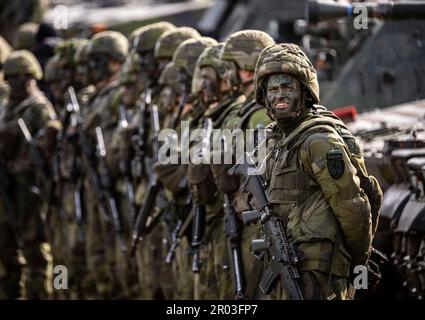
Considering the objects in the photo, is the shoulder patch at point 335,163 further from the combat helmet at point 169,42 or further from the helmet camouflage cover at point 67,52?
the helmet camouflage cover at point 67,52

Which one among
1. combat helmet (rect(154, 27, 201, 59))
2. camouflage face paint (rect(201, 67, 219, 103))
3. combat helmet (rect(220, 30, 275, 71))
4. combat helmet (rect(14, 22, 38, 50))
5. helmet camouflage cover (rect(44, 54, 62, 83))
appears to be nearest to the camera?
combat helmet (rect(220, 30, 275, 71))

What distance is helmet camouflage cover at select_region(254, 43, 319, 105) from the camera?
8562mm

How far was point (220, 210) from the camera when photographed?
1131 centimetres

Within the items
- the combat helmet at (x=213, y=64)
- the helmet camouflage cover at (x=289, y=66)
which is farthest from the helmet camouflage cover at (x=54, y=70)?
the helmet camouflage cover at (x=289, y=66)

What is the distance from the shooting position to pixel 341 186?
8.27 meters

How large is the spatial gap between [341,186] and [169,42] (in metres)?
5.68

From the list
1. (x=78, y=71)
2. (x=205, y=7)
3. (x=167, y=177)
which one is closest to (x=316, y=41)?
(x=78, y=71)

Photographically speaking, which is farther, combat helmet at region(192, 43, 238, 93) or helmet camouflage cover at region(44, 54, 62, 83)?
helmet camouflage cover at region(44, 54, 62, 83)

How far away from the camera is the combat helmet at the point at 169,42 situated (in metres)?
13.7

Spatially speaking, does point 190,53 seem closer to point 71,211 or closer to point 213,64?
point 213,64

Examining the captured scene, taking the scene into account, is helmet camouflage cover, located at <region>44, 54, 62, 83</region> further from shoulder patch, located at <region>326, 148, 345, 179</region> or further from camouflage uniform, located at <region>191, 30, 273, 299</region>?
shoulder patch, located at <region>326, 148, 345, 179</region>

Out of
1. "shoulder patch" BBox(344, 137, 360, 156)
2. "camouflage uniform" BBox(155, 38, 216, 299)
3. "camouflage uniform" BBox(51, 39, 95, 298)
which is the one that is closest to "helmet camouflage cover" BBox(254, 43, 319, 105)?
"shoulder patch" BBox(344, 137, 360, 156)

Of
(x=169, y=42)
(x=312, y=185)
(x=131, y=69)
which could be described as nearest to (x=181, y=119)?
(x=169, y=42)

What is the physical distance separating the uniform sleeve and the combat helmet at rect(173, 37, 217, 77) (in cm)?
430
